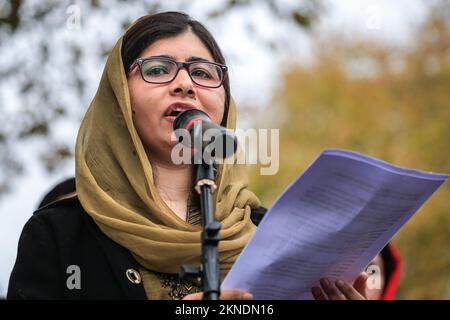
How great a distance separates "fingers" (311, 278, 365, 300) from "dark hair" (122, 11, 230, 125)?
80cm

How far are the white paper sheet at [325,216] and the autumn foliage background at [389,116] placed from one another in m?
13.8

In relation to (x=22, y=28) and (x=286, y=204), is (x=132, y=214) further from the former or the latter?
(x=22, y=28)

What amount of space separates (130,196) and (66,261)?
317mm

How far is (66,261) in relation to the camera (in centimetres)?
243

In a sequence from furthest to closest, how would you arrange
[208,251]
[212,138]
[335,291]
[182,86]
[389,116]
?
[389,116] → [182,86] → [335,291] → [212,138] → [208,251]

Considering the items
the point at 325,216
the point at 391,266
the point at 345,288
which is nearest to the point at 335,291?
the point at 345,288

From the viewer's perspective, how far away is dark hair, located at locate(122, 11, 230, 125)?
2.74 metres

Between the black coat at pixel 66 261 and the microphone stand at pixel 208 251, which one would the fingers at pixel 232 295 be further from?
the black coat at pixel 66 261

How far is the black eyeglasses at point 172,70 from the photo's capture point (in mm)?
2613

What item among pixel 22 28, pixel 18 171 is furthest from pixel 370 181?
pixel 18 171

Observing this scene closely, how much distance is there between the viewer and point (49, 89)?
7.57 m

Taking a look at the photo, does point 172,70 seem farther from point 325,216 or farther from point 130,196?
point 325,216

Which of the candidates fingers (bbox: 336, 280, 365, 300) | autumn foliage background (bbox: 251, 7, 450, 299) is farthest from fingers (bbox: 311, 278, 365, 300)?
autumn foliage background (bbox: 251, 7, 450, 299)

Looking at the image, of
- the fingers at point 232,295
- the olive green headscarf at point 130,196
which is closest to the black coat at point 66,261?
the olive green headscarf at point 130,196
